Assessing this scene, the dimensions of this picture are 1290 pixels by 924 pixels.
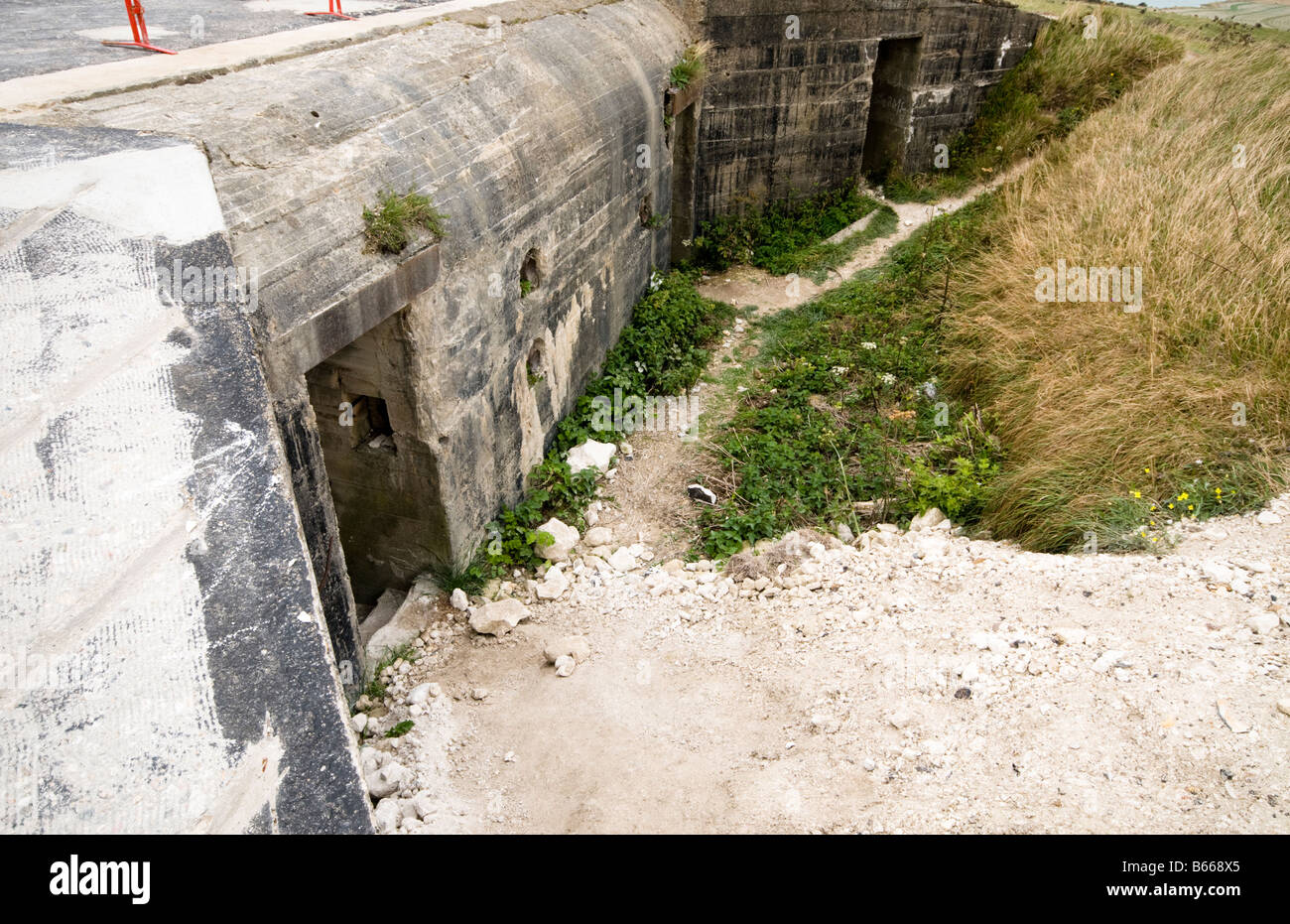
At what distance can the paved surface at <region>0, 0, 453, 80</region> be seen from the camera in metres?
4.89

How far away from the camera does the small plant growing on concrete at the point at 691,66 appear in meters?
8.01

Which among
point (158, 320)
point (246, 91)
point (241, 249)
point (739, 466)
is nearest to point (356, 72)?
point (246, 91)

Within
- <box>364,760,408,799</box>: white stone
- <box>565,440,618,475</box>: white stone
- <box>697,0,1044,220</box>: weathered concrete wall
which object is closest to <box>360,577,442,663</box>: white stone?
<box>364,760,408,799</box>: white stone

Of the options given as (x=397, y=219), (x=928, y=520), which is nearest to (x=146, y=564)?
(x=397, y=219)

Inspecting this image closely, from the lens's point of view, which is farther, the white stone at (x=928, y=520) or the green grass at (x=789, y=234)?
the green grass at (x=789, y=234)

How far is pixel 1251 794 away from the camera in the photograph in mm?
3033

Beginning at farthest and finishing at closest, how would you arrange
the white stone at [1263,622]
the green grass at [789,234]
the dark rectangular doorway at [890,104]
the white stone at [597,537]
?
the dark rectangular doorway at [890,104], the green grass at [789,234], the white stone at [597,537], the white stone at [1263,622]

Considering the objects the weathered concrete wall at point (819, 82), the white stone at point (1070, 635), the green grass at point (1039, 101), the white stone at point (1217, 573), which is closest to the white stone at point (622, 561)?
the white stone at point (1070, 635)

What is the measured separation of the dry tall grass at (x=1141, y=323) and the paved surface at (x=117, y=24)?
18.5 feet

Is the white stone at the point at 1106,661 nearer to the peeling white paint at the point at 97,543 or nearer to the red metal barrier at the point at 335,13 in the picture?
the peeling white paint at the point at 97,543

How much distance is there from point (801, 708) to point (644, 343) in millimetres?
4189

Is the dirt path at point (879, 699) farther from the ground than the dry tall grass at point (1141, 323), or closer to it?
closer to it

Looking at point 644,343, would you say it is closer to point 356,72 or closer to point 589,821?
point 356,72

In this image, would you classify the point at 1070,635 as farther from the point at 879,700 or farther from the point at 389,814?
the point at 389,814
